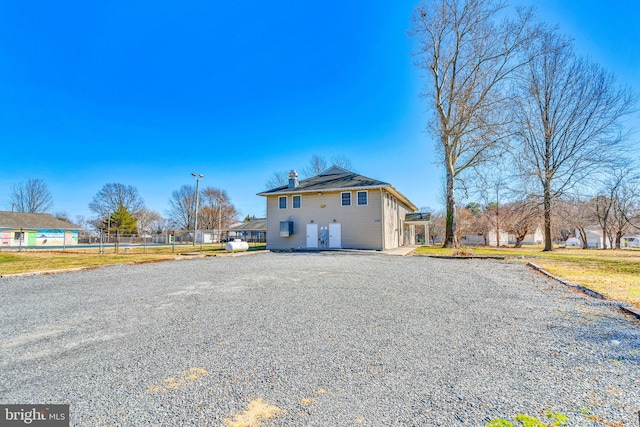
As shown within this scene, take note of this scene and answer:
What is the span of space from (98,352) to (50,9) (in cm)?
1398

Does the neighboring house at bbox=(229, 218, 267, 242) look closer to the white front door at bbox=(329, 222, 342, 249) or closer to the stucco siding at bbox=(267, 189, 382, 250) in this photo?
the stucco siding at bbox=(267, 189, 382, 250)

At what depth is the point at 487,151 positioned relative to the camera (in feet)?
62.6

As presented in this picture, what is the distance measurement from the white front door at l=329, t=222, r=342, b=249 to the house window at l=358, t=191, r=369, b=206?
205 centimetres

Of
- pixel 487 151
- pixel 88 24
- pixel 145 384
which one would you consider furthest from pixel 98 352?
pixel 487 151

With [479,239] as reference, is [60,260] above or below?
above

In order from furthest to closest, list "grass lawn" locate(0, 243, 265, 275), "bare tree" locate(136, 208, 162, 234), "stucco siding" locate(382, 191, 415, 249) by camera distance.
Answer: "bare tree" locate(136, 208, 162, 234)
"stucco siding" locate(382, 191, 415, 249)
"grass lawn" locate(0, 243, 265, 275)

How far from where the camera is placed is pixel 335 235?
1927cm

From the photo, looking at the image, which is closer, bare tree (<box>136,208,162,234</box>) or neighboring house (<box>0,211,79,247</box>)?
neighboring house (<box>0,211,79,247</box>)

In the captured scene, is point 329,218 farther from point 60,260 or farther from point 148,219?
point 148,219

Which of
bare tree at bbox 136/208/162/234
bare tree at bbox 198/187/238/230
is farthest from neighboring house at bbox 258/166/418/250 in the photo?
bare tree at bbox 136/208/162/234

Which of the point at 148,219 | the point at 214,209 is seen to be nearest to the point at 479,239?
the point at 214,209

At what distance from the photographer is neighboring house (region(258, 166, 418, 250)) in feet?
60.2

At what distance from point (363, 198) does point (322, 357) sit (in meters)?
16.2

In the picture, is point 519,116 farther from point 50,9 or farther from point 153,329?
point 50,9
